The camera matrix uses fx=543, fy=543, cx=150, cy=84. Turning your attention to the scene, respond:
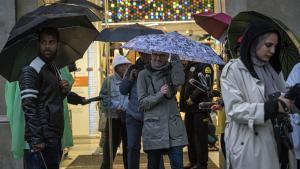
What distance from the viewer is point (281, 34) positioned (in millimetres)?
4355

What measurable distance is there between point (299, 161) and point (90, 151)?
5.97 meters

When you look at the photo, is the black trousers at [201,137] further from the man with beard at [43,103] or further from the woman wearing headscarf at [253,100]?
the woman wearing headscarf at [253,100]

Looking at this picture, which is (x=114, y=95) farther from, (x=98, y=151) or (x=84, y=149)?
(x=84, y=149)

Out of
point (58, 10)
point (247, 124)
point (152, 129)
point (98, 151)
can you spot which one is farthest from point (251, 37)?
point (98, 151)

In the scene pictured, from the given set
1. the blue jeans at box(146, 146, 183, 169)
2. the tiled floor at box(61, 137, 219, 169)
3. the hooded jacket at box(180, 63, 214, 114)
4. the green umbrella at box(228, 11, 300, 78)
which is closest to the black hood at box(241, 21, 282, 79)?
the green umbrella at box(228, 11, 300, 78)

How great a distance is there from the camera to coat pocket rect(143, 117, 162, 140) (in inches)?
235

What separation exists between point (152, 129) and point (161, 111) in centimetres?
23

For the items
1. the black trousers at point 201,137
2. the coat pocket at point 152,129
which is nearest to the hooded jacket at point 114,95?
the black trousers at point 201,137

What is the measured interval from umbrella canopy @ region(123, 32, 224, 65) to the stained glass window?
12.4 ft

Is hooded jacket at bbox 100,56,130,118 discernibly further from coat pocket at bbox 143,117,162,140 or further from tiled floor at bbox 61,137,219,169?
tiled floor at bbox 61,137,219,169

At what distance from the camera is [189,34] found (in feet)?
36.0

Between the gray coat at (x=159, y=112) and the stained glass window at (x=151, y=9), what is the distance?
12.5 ft

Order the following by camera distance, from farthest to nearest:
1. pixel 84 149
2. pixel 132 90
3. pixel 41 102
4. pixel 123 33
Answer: pixel 84 149, pixel 123 33, pixel 132 90, pixel 41 102

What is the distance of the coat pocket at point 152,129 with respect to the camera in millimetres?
5964
